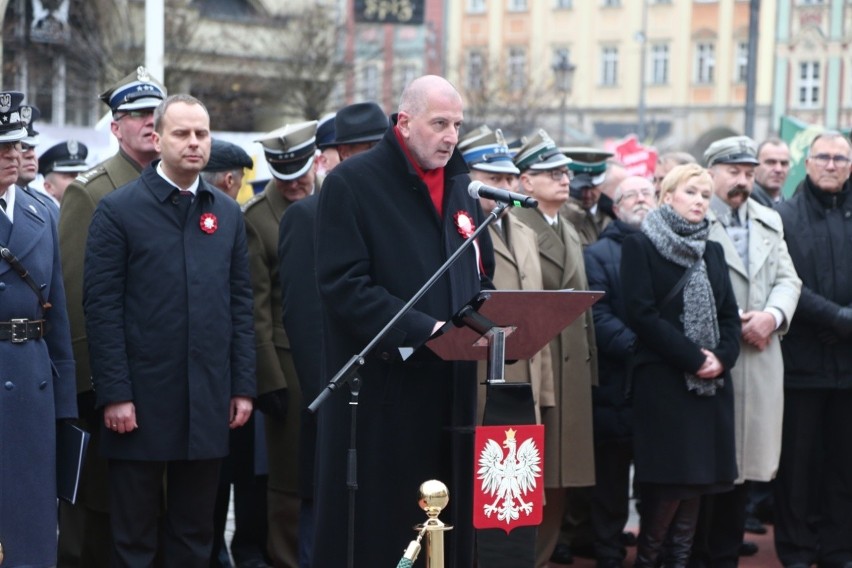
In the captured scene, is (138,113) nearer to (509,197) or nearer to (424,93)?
(424,93)

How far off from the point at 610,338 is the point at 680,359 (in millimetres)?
856

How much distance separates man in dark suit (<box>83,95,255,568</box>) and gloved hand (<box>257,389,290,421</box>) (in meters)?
0.87

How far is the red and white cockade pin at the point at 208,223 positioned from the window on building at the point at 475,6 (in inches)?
2450

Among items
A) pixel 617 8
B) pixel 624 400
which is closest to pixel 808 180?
pixel 624 400

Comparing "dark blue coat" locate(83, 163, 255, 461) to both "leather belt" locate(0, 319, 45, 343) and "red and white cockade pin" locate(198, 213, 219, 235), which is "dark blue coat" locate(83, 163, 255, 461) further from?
"leather belt" locate(0, 319, 45, 343)

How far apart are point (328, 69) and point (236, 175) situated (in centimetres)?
2153

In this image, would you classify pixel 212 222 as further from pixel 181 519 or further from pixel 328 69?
pixel 328 69

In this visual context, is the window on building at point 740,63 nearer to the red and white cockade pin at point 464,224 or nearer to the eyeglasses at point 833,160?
the eyeglasses at point 833,160

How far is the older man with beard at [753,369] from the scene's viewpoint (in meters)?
7.67

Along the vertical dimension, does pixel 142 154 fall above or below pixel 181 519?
above

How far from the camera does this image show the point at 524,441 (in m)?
5.03

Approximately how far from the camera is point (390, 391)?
5.39m

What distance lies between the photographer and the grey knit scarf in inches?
283

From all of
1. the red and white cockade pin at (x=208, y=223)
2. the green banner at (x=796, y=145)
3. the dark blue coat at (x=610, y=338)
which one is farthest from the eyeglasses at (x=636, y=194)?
the green banner at (x=796, y=145)
